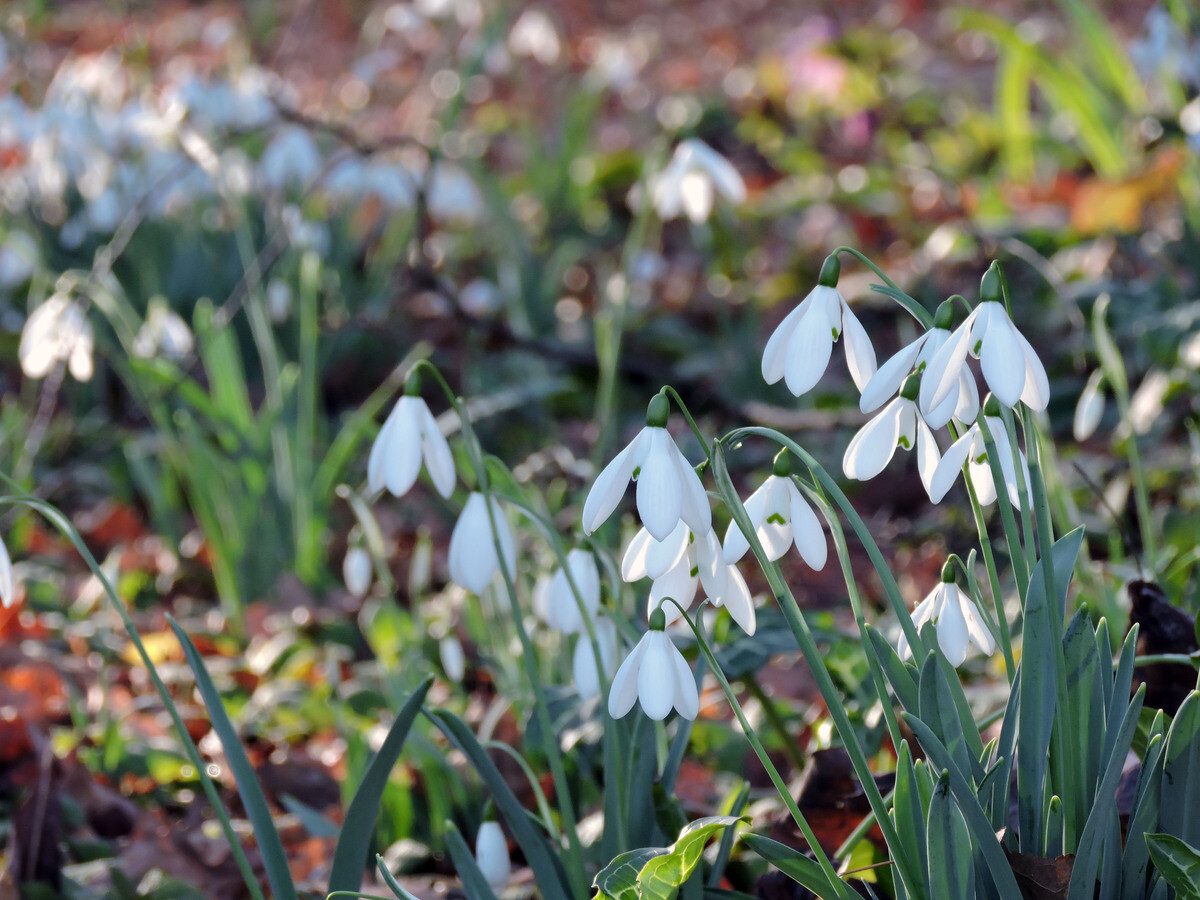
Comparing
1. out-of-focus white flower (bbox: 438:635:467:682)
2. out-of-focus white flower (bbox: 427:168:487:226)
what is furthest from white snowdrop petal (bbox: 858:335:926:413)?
out-of-focus white flower (bbox: 427:168:487:226)

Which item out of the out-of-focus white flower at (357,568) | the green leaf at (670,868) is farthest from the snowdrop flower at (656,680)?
the out-of-focus white flower at (357,568)

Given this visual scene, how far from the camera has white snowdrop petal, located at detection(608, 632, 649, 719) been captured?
93 cm

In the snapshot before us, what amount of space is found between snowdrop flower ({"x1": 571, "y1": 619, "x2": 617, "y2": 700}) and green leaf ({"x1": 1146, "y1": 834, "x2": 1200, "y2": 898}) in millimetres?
541

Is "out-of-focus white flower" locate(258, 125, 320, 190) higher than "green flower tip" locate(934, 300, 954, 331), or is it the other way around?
"out-of-focus white flower" locate(258, 125, 320, 190)

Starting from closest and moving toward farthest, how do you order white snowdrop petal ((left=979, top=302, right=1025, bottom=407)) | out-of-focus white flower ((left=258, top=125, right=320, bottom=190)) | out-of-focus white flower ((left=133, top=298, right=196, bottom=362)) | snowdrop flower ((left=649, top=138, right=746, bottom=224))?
white snowdrop petal ((left=979, top=302, right=1025, bottom=407)) → snowdrop flower ((left=649, top=138, right=746, bottom=224)) → out-of-focus white flower ((left=133, top=298, right=196, bottom=362)) → out-of-focus white flower ((left=258, top=125, right=320, bottom=190))

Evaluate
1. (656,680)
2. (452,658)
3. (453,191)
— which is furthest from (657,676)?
(453,191)

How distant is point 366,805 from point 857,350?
2.02 ft

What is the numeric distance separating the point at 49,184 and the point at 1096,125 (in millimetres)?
3260

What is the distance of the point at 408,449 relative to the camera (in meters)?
1.12

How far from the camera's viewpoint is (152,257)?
3.43m

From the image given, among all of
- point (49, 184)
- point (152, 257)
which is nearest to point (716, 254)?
point (152, 257)

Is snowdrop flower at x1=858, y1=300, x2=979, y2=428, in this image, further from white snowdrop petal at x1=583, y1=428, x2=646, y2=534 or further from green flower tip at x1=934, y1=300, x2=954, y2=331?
white snowdrop petal at x1=583, y1=428, x2=646, y2=534

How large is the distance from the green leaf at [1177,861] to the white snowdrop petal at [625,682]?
421mm

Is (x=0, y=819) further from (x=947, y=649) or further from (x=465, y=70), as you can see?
(x=465, y=70)
